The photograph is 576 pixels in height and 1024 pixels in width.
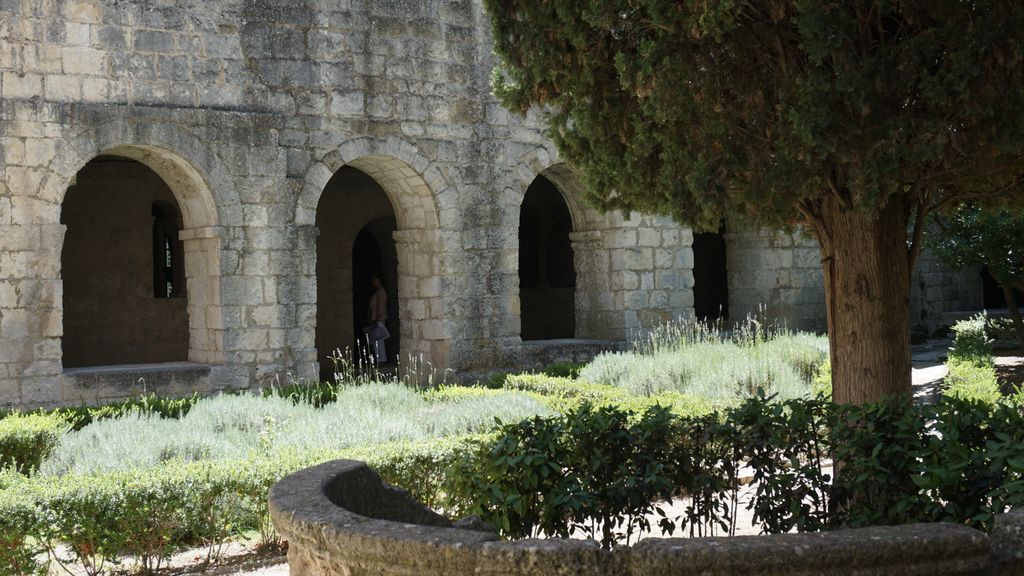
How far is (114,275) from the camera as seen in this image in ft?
45.7

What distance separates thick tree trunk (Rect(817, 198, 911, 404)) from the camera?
16.9 feet

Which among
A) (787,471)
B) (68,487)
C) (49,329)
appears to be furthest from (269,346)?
(787,471)

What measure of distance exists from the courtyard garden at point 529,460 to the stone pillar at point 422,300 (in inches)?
71.8

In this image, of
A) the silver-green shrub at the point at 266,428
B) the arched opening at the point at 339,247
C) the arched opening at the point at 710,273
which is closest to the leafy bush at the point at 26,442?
the silver-green shrub at the point at 266,428

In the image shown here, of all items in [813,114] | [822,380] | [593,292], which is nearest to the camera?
[813,114]

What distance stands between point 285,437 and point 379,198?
861 centimetres

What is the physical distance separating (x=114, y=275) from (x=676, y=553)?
12662 mm

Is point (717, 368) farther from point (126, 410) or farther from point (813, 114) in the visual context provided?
point (813, 114)

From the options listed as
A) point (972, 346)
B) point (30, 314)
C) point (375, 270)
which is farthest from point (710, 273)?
point (30, 314)

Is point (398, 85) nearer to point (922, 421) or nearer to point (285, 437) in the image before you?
point (285, 437)

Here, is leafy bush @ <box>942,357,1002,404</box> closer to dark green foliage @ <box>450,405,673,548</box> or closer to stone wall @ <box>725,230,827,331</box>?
stone wall @ <box>725,230,827,331</box>

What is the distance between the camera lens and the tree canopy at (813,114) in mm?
4523

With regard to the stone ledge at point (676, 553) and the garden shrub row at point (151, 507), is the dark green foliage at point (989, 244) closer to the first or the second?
the garden shrub row at point (151, 507)

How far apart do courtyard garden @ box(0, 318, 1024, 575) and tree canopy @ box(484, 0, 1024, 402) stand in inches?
29.7
